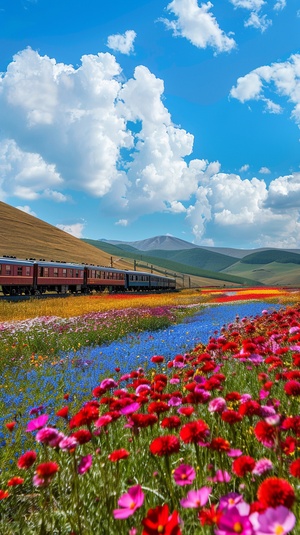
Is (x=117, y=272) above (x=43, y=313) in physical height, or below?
above

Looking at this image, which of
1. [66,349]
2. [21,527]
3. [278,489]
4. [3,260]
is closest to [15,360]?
[66,349]

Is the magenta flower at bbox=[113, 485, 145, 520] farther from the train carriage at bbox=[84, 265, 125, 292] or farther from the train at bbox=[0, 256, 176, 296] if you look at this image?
the train carriage at bbox=[84, 265, 125, 292]

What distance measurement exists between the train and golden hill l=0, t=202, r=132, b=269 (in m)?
34.4

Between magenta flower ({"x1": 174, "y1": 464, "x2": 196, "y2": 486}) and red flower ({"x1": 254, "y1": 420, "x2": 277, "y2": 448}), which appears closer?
magenta flower ({"x1": 174, "y1": 464, "x2": 196, "y2": 486})

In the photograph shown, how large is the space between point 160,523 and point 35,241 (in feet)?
325

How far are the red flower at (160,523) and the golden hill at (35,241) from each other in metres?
78.2

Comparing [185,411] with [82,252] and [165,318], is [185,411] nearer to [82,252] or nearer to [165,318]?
[165,318]

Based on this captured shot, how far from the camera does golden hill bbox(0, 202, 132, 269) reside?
8412 cm

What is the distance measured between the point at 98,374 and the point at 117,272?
41743 millimetres

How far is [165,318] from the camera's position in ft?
50.5

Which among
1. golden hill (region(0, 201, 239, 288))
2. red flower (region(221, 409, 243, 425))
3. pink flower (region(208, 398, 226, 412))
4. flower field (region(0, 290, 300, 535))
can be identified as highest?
golden hill (region(0, 201, 239, 288))

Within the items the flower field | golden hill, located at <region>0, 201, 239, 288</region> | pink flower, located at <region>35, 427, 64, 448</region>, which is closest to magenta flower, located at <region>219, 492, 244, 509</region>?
the flower field

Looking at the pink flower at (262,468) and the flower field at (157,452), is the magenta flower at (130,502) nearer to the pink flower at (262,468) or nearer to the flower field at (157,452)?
the flower field at (157,452)

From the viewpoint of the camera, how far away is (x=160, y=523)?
1274mm
